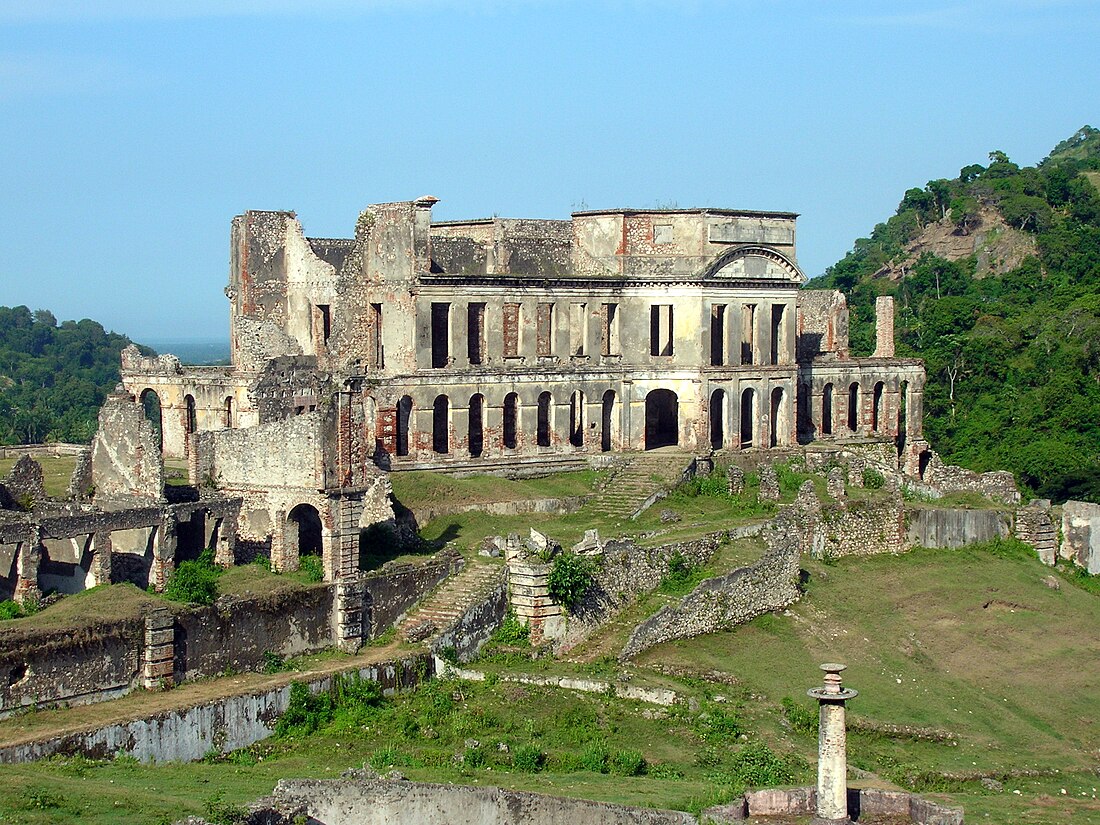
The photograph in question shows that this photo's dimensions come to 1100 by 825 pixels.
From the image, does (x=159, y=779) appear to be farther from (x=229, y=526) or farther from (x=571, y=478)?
(x=571, y=478)

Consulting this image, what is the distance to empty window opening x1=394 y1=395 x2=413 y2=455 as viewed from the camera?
164 ft

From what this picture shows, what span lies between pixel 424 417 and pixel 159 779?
23.1m

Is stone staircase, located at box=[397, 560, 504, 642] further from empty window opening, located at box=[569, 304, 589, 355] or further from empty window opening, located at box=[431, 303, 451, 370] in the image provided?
empty window opening, located at box=[569, 304, 589, 355]

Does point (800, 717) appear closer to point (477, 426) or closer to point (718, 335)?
point (477, 426)

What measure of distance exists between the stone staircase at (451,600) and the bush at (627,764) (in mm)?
6610

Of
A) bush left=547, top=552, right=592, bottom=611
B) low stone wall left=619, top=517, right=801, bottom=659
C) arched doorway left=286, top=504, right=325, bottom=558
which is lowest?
low stone wall left=619, top=517, right=801, bottom=659

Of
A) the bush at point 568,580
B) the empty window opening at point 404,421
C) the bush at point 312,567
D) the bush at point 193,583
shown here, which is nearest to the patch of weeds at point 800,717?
the bush at point 568,580

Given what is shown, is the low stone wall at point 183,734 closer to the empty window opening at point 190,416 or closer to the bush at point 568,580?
the bush at point 568,580

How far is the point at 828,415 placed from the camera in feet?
194

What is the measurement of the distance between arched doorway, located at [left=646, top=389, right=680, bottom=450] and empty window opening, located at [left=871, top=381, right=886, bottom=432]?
7.43m

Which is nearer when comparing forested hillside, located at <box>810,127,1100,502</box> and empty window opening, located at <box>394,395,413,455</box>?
empty window opening, located at <box>394,395,413,455</box>

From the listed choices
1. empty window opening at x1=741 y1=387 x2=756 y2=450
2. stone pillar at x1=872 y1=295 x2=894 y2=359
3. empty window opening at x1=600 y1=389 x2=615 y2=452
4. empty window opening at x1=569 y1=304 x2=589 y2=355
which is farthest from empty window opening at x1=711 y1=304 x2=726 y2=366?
stone pillar at x1=872 y1=295 x2=894 y2=359

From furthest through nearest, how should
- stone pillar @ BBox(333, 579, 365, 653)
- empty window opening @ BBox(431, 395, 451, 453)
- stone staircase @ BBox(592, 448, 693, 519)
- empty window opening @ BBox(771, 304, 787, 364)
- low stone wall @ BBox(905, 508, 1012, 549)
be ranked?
empty window opening @ BBox(771, 304, 787, 364)
empty window opening @ BBox(431, 395, 451, 453)
low stone wall @ BBox(905, 508, 1012, 549)
stone staircase @ BBox(592, 448, 693, 519)
stone pillar @ BBox(333, 579, 365, 653)

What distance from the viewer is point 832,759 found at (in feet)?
82.9
